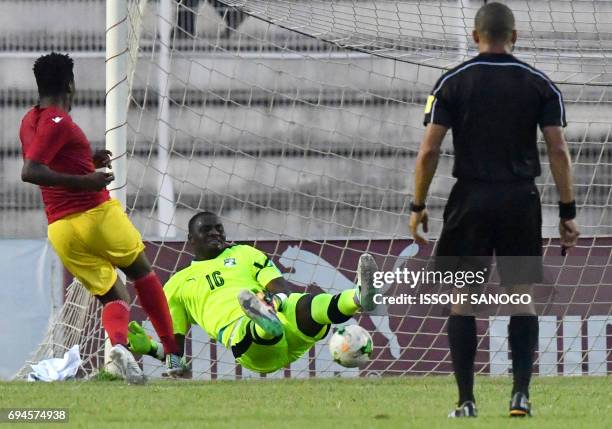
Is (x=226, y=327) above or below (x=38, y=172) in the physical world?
below

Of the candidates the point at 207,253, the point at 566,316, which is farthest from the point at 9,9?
the point at 566,316

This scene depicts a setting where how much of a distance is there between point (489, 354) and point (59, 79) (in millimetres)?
3233

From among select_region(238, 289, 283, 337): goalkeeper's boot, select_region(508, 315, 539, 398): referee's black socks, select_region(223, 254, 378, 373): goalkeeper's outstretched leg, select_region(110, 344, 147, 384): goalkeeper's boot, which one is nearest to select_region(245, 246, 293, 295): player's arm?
select_region(223, 254, 378, 373): goalkeeper's outstretched leg

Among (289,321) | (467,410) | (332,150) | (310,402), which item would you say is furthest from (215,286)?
(467,410)

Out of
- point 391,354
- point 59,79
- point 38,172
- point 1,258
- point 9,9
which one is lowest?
point 391,354

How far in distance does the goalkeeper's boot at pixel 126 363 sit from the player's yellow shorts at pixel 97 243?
521 millimetres

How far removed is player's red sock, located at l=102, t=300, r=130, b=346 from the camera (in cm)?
611

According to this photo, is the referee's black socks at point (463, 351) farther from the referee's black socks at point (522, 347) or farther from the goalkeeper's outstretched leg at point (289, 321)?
the goalkeeper's outstretched leg at point (289, 321)

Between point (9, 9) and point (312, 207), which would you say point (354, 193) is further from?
point (9, 9)

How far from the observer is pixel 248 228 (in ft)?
28.6

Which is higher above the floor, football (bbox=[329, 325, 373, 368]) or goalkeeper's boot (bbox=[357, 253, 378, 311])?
goalkeeper's boot (bbox=[357, 253, 378, 311])

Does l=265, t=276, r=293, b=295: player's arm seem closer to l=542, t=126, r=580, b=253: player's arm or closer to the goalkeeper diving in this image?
the goalkeeper diving

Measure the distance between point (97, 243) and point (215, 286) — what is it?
98cm

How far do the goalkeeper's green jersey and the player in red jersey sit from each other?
456mm
